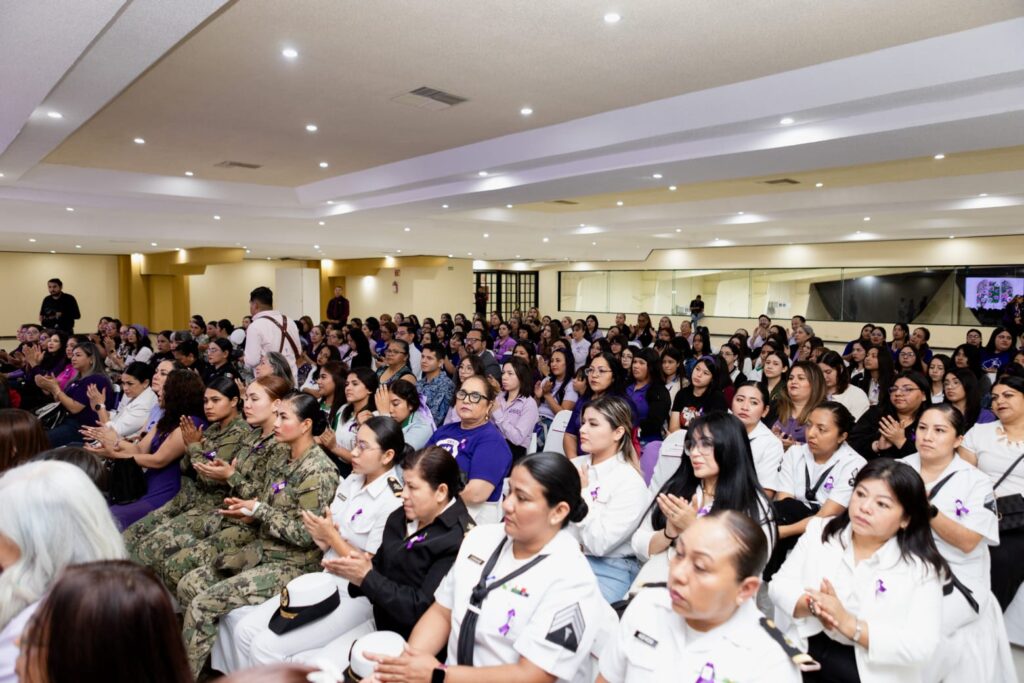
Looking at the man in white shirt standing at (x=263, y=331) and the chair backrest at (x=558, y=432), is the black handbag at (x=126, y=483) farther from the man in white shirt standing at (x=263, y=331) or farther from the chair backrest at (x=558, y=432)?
the chair backrest at (x=558, y=432)

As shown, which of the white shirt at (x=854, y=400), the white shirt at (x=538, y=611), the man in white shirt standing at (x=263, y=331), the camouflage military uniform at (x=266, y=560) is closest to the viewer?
the white shirt at (x=538, y=611)

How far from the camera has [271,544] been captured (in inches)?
112

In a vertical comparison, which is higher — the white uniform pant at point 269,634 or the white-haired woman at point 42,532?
the white-haired woman at point 42,532

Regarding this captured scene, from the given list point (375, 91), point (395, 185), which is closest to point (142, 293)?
point (395, 185)

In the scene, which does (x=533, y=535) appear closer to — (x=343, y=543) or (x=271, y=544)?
(x=343, y=543)

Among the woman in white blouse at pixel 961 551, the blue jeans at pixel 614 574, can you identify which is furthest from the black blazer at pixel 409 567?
the woman in white blouse at pixel 961 551

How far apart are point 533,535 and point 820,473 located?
196cm

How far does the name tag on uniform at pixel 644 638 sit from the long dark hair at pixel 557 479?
1.45 ft

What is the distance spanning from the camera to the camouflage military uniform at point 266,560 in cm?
254

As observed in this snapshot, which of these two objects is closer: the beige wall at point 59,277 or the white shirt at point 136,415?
the white shirt at point 136,415

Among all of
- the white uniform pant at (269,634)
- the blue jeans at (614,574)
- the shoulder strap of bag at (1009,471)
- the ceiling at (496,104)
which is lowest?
the white uniform pant at (269,634)

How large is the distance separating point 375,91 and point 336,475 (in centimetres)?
349

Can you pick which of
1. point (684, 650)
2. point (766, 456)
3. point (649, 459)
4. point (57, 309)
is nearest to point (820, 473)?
point (766, 456)

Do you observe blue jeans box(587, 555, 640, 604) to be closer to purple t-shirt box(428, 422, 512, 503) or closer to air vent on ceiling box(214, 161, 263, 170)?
purple t-shirt box(428, 422, 512, 503)
